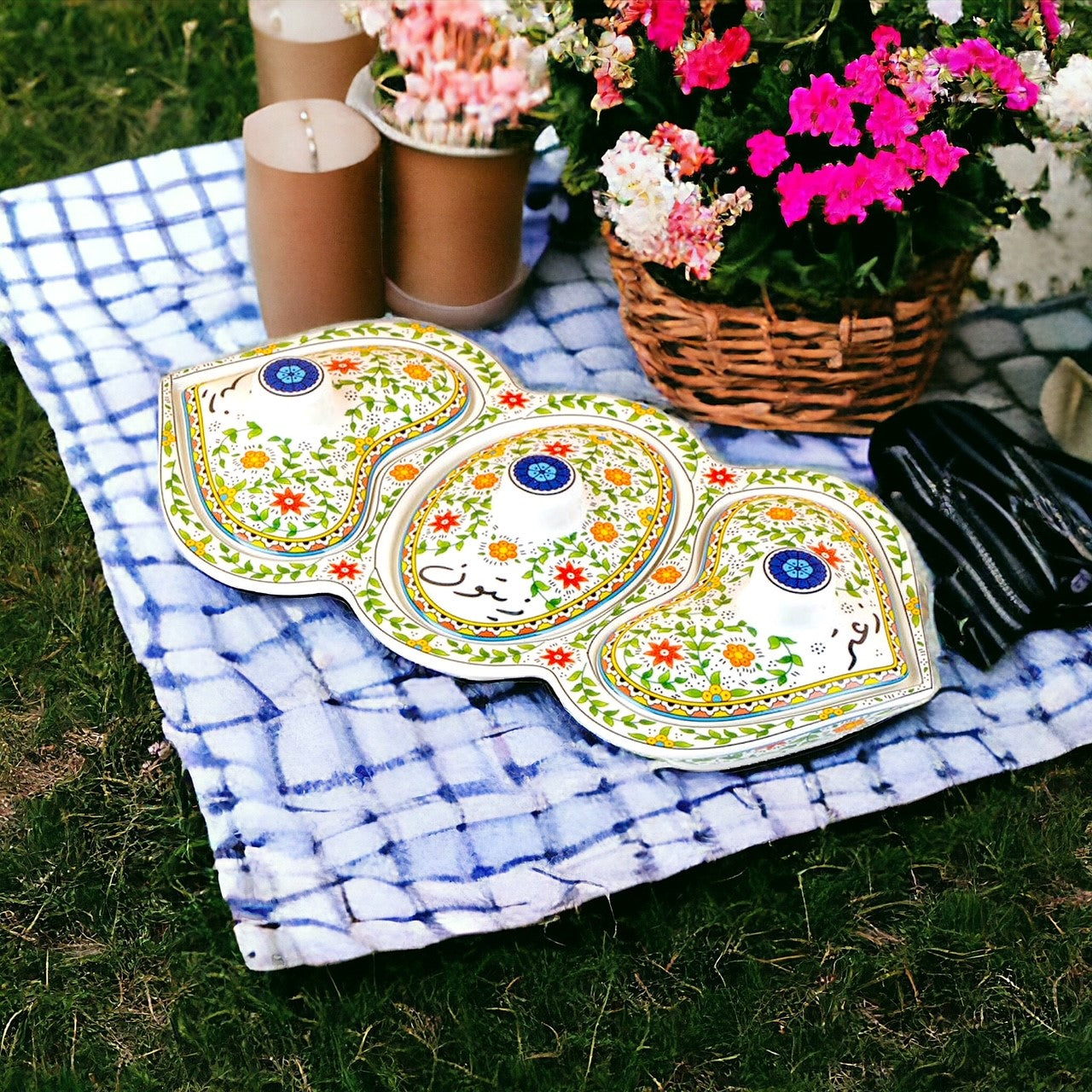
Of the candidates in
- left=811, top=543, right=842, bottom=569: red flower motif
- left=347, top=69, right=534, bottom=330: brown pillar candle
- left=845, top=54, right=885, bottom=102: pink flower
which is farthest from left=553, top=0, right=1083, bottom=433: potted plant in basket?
left=811, top=543, right=842, bottom=569: red flower motif

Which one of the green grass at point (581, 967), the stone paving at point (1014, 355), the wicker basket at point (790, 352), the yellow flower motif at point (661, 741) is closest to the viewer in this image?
the green grass at point (581, 967)

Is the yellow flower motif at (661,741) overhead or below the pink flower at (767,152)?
below

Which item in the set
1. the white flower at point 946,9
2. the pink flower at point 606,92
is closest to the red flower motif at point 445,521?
the pink flower at point 606,92

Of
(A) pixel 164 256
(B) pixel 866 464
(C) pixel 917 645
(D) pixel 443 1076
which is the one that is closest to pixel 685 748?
(C) pixel 917 645

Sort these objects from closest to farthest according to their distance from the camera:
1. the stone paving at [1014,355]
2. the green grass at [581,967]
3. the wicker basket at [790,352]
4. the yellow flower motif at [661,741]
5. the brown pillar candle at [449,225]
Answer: the green grass at [581,967] → the yellow flower motif at [661,741] → the wicker basket at [790,352] → the brown pillar candle at [449,225] → the stone paving at [1014,355]

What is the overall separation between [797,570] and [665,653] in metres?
0.16

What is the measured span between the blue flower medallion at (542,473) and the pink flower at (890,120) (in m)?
0.46

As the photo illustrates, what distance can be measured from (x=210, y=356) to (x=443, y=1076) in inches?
39.6

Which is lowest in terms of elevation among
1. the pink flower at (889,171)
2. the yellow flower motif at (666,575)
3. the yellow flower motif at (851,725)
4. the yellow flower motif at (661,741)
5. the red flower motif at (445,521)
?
the yellow flower motif at (661,741)

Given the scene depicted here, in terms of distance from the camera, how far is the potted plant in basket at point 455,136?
1437mm

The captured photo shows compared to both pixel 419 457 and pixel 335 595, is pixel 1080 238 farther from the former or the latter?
pixel 335 595

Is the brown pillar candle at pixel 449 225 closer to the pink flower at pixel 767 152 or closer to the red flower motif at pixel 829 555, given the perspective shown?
the pink flower at pixel 767 152

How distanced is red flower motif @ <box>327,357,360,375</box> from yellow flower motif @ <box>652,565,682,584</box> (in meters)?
0.43

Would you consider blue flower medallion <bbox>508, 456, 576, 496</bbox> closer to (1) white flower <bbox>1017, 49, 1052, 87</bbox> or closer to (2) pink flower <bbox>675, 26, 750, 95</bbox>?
(2) pink flower <bbox>675, 26, 750, 95</bbox>
